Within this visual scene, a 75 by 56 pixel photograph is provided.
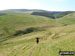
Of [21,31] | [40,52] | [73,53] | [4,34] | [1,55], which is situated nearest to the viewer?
[73,53]

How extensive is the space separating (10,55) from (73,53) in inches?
871

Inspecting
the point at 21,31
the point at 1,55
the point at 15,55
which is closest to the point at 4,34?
the point at 21,31

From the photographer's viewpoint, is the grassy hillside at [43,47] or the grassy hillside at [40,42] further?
the grassy hillside at [40,42]

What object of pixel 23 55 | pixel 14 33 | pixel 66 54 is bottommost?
pixel 14 33

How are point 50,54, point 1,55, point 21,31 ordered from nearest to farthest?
point 50,54 < point 1,55 < point 21,31

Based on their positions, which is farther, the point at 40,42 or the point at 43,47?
the point at 40,42

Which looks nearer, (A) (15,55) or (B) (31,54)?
(B) (31,54)

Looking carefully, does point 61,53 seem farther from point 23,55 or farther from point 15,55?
point 15,55

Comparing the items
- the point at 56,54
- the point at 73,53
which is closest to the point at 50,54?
the point at 56,54

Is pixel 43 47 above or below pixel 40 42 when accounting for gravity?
above

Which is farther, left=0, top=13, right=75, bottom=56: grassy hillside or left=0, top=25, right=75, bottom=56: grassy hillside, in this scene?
left=0, top=13, right=75, bottom=56: grassy hillside

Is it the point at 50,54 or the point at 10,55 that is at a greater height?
the point at 50,54

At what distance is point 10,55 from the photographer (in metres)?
41.7

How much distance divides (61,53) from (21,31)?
56.5m
